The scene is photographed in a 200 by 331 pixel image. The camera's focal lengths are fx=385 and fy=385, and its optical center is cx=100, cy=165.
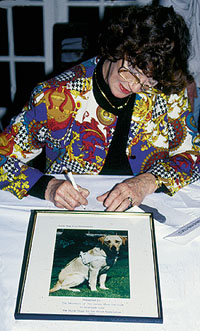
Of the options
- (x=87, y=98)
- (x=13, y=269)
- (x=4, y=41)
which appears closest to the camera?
(x=13, y=269)

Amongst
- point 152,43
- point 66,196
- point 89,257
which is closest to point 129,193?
point 66,196

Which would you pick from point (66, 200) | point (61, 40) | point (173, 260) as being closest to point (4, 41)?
point (61, 40)

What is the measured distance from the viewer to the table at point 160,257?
2.66ft

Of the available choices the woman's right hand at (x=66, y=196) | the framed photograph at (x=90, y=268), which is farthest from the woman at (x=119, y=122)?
the framed photograph at (x=90, y=268)

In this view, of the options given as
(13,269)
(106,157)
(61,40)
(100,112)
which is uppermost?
(61,40)

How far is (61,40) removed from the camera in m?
1.91

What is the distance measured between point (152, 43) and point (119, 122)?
12.4 inches

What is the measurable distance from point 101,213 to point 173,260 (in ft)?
0.75

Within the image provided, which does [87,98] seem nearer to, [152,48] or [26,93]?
[152,48]

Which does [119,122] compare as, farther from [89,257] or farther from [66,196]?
[89,257]

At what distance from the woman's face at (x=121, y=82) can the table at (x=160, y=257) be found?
1.00 feet

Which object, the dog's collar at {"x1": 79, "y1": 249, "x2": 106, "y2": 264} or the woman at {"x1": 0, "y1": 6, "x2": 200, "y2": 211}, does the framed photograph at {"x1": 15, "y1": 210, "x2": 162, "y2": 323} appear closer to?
the dog's collar at {"x1": 79, "y1": 249, "x2": 106, "y2": 264}

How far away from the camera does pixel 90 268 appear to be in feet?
2.96

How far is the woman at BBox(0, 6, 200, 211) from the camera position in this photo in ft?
4.08
